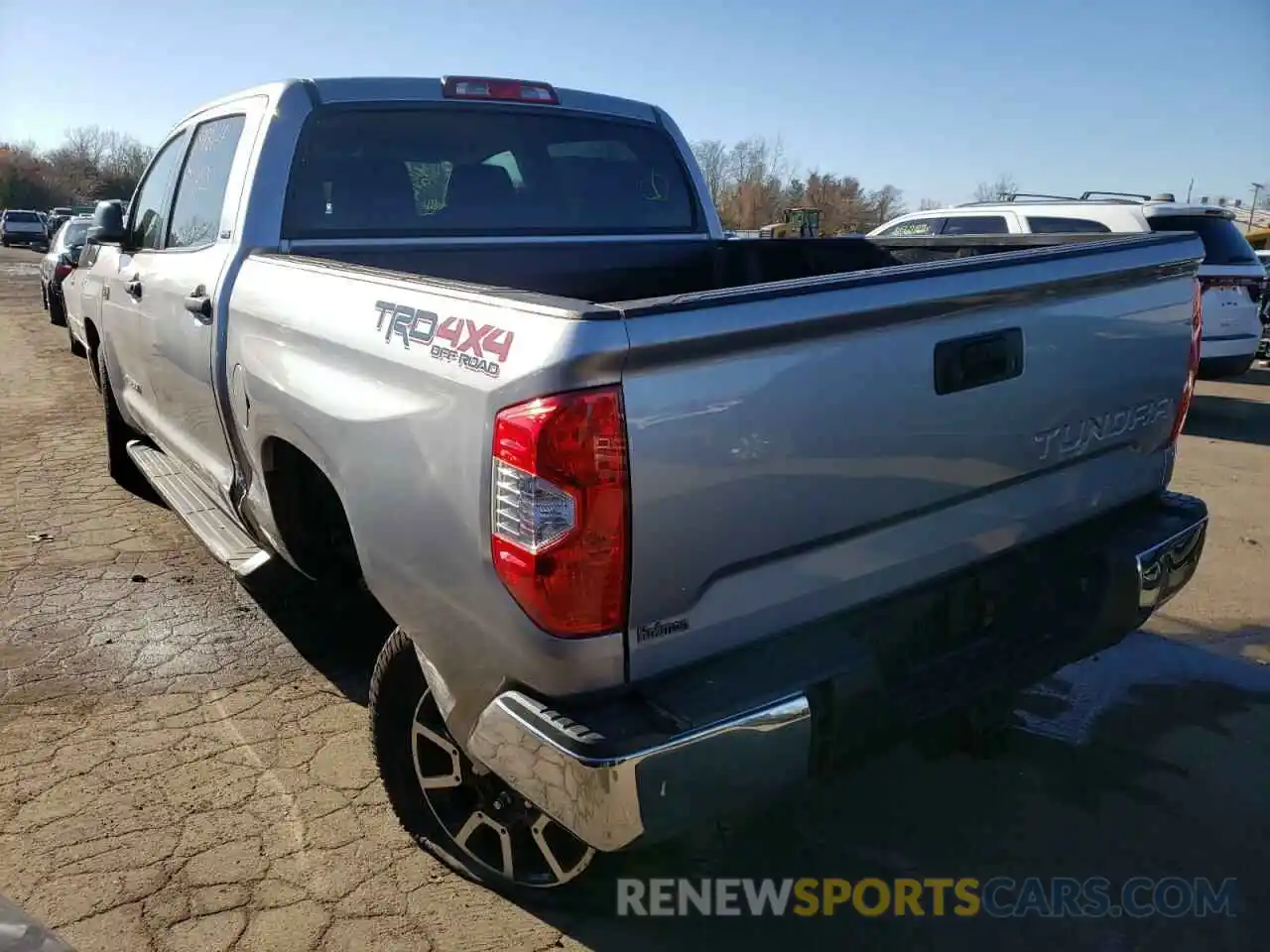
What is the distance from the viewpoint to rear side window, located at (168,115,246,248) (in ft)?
12.0

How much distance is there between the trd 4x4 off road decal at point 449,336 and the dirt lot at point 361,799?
147 centimetres

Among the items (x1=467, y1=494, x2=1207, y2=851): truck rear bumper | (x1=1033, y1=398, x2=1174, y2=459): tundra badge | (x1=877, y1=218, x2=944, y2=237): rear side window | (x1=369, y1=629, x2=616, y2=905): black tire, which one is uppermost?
(x1=877, y1=218, x2=944, y2=237): rear side window

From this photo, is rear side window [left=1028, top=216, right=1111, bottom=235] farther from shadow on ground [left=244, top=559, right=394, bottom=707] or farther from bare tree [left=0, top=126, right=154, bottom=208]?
bare tree [left=0, top=126, right=154, bottom=208]

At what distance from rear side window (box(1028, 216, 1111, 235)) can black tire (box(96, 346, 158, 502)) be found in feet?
26.1

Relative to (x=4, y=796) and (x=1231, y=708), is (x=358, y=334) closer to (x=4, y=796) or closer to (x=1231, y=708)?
(x=4, y=796)

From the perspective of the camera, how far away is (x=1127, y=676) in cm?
381

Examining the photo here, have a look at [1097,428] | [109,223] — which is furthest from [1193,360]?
[109,223]

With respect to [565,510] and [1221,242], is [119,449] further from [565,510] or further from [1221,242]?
[1221,242]

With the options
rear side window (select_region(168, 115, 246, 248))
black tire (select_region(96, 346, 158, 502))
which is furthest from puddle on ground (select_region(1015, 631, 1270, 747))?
black tire (select_region(96, 346, 158, 502))

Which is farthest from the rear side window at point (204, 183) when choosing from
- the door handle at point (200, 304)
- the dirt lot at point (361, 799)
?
the dirt lot at point (361, 799)

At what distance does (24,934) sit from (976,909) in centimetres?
217

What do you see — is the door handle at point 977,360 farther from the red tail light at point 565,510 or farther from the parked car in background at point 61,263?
the parked car in background at point 61,263

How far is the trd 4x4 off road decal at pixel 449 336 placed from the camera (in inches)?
72.9

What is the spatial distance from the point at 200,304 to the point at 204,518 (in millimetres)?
866
